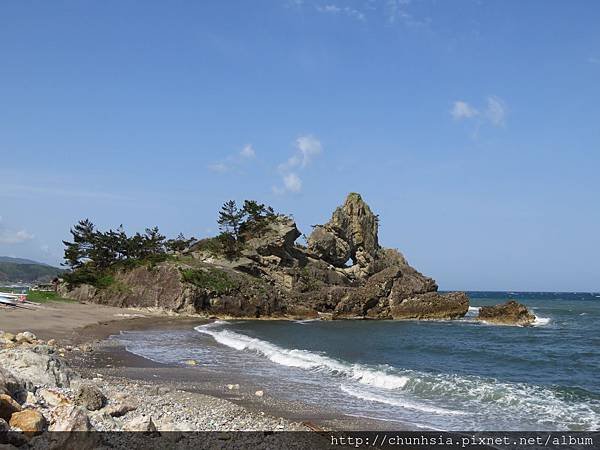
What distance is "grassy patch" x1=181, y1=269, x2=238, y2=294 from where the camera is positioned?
191 feet

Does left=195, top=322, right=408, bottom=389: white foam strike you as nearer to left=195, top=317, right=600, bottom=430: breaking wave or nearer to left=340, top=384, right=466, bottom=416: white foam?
left=195, top=317, right=600, bottom=430: breaking wave

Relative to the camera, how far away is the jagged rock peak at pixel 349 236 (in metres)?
76.9

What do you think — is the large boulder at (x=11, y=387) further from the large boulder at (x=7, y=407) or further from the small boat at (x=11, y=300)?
the small boat at (x=11, y=300)

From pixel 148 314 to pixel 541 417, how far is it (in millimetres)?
46546

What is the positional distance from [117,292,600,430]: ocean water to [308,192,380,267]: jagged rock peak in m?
37.6

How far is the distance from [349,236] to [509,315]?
29.2 meters

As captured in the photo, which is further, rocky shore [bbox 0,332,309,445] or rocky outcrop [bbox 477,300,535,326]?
rocky outcrop [bbox 477,300,535,326]

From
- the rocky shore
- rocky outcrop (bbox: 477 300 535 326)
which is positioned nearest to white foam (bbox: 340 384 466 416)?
the rocky shore

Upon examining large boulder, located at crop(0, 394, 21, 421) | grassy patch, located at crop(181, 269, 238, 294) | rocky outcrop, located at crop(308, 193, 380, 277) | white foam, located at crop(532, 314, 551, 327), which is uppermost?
rocky outcrop, located at crop(308, 193, 380, 277)

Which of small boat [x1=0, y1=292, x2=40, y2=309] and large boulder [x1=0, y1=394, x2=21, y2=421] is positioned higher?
large boulder [x1=0, y1=394, x2=21, y2=421]

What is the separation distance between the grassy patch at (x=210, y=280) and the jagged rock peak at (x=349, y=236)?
1973 centimetres

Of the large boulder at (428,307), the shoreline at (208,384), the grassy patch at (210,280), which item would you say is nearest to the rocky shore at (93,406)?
the shoreline at (208,384)

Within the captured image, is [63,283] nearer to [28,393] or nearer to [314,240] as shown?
[314,240]

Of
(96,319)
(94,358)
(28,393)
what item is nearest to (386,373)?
(94,358)
